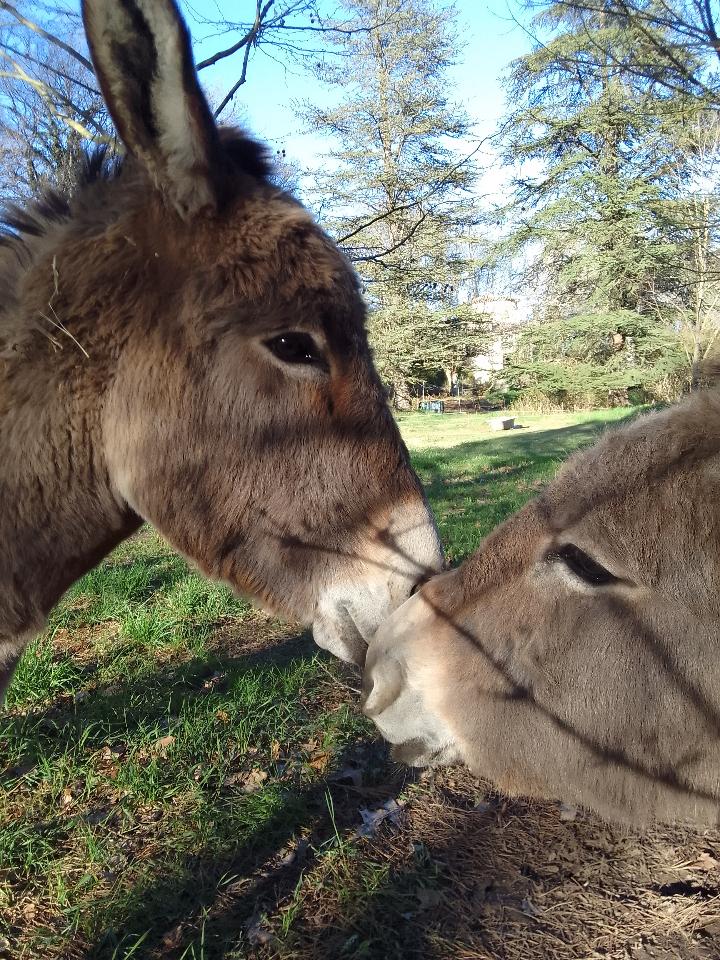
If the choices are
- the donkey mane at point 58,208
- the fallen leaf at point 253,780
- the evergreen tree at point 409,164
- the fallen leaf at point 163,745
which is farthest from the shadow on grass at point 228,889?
the evergreen tree at point 409,164

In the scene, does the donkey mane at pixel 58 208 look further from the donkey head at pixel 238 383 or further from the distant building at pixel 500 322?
the distant building at pixel 500 322

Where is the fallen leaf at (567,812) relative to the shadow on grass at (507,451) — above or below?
below

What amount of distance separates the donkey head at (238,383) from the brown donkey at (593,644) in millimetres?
217

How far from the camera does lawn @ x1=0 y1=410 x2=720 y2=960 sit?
224 centimetres

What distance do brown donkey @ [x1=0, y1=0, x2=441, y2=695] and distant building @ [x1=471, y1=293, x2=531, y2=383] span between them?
1162 inches

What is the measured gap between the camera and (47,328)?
1.73 metres

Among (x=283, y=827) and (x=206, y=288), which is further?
(x=283, y=827)

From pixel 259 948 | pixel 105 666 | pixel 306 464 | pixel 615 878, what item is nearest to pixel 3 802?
pixel 105 666

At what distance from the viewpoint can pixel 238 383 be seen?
72.7 inches

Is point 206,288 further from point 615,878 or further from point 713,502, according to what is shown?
point 615,878

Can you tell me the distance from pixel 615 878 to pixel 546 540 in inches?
67.8

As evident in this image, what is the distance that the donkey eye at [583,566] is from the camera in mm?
1703

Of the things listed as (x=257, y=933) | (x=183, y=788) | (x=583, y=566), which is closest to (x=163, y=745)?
(x=183, y=788)

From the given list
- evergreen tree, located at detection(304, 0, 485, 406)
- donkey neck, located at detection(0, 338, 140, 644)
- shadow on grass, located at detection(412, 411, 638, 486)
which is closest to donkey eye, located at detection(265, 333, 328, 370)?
donkey neck, located at detection(0, 338, 140, 644)
